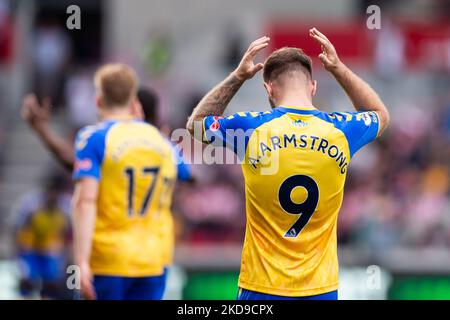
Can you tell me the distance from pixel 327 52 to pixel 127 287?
254 centimetres

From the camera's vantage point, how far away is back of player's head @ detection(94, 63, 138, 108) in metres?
7.98

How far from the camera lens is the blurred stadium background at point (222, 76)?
1631 centimetres

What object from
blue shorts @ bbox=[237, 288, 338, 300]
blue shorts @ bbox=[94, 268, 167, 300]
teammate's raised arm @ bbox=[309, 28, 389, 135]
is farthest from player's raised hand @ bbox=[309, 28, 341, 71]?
blue shorts @ bbox=[94, 268, 167, 300]

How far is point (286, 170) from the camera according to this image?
6.39 m

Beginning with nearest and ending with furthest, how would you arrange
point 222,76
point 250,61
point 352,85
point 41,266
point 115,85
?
point 250,61 → point 352,85 → point 115,85 → point 41,266 → point 222,76

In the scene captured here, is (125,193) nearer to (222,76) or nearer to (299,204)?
(299,204)

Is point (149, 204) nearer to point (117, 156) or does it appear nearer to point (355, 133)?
point (117, 156)

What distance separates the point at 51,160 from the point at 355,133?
14.7 m

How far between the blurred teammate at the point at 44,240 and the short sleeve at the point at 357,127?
6.63 m

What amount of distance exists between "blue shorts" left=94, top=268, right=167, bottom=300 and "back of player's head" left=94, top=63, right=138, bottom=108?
1249 mm

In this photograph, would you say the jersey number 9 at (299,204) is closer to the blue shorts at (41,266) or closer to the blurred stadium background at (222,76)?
the blue shorts at (41,266)

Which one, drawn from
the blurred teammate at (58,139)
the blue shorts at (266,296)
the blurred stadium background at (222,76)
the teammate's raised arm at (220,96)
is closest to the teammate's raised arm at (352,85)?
the teammate's raised arm at (220,96)

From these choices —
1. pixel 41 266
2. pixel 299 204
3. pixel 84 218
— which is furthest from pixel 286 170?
pixel 41 266

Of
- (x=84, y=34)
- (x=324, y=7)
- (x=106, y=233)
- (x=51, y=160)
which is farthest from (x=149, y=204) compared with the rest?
(x=84, y=34)
